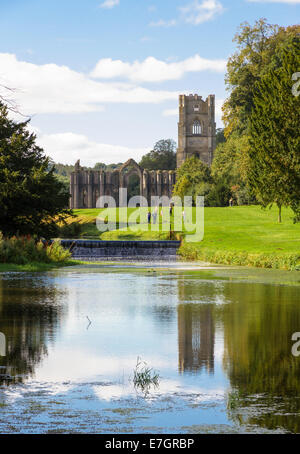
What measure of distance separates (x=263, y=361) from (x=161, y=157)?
166406mm

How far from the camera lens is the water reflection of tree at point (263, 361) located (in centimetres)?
851

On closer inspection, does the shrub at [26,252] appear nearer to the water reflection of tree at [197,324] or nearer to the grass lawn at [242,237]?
the grass lawn at [242,237]

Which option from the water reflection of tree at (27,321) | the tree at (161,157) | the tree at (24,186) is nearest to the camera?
the water reflection of tree at (27,321)

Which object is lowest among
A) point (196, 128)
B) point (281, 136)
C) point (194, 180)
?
point (281, 136)

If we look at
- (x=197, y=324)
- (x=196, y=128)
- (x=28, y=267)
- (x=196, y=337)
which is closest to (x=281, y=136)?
(x=28, y=267)

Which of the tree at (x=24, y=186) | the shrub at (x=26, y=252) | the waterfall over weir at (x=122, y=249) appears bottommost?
the waterfall over weir at (x=122, y=249)

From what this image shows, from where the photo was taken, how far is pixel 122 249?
50.7m

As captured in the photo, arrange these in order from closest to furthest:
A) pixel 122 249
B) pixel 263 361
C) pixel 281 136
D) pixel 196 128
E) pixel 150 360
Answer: pixel 263 361 < pixel 150 360 < pixel 281 136 < pixel 122 249 < pixel 196 128

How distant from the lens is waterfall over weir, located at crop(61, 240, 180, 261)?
162ft

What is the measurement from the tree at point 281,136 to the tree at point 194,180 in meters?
55.1

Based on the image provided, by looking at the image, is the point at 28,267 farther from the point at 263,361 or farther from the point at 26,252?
the point at 263,361

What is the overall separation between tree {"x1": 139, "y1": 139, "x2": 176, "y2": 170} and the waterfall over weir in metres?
124

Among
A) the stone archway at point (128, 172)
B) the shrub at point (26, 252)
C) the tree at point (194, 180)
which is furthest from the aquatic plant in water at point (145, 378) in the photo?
the stone archway at point (128, 172)
